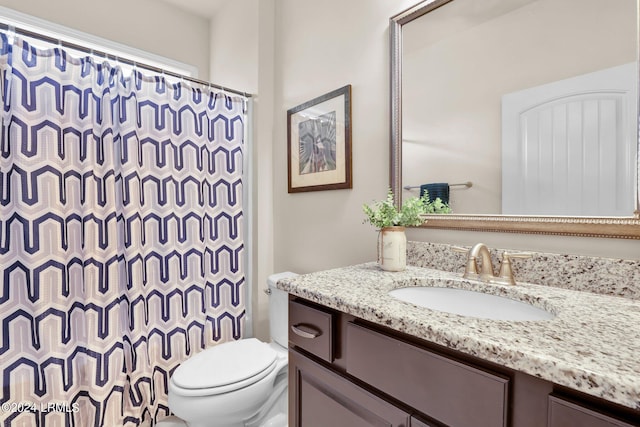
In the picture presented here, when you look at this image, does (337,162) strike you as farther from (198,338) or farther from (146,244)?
(198,338)

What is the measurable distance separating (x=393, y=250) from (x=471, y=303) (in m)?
0.30

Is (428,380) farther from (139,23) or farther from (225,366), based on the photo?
(139,23)

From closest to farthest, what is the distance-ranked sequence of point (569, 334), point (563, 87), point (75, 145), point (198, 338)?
point (569, 334)
point (563, 87)
point (75, 145)
point (198, 338)

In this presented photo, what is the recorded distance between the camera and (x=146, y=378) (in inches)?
63.6

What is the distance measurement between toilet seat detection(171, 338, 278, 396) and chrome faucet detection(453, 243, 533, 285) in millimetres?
960

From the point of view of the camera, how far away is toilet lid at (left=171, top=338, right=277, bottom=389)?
126 centimetres

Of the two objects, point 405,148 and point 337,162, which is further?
point 337,162

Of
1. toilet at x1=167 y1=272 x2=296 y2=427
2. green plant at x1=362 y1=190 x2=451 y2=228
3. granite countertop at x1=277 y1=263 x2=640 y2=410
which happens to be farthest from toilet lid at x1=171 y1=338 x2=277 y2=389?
green plant at x1=362 y1=190 x2=451 y2=228

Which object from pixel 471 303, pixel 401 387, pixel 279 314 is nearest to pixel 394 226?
pixel 471 303

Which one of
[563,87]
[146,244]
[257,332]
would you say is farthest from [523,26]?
[257,332]

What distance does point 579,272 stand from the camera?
2.88 ft

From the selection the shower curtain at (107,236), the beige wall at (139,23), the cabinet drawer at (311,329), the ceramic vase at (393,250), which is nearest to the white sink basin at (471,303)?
the ceramic vase at (393,250)

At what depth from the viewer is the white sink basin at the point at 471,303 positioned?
0.85 m

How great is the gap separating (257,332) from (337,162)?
1253mm
